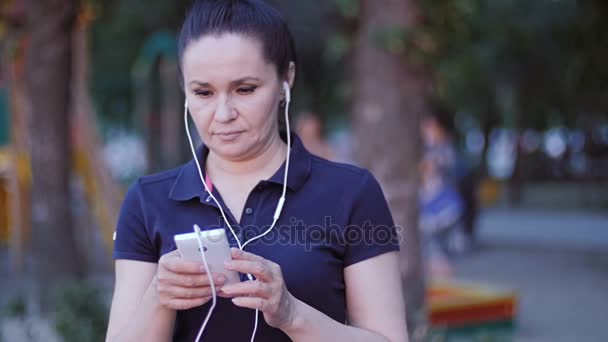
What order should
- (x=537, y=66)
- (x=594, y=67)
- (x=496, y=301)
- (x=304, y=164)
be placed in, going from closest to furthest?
(x=304, y=164), (x=496, y=301), (x=594, y=67), (x=537, y=66)

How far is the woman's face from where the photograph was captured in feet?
6.36

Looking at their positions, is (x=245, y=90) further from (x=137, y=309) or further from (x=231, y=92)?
(x=137, y=309)

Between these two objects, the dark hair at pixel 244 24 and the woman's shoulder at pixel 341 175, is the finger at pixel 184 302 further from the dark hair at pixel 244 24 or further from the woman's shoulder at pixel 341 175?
the dark hair at pixel 244 24

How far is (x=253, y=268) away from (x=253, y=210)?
36cm

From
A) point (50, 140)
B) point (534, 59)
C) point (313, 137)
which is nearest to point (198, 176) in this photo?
point (50, 140)

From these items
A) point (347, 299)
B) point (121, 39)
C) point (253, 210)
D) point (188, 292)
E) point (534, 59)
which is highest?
point (121, 39)

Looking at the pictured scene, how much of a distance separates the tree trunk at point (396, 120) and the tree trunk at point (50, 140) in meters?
3.26

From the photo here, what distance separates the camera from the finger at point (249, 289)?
5.56 ft

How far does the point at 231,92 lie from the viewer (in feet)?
6.43

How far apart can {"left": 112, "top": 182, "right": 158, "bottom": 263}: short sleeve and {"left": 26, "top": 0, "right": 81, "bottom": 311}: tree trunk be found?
5.74m

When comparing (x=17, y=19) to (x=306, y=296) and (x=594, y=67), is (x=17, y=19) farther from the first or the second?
(x=594, y=67)

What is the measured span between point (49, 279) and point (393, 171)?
3.94 metres

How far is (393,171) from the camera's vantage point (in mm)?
5516

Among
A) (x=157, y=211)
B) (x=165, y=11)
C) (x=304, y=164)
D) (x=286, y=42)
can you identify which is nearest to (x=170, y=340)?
(x=157, y=211)
